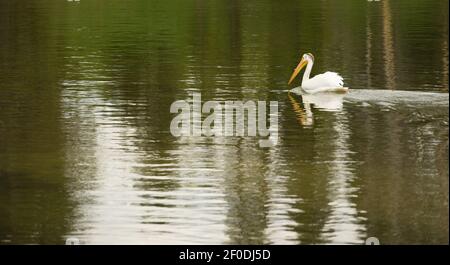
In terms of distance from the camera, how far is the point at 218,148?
80.9 feet

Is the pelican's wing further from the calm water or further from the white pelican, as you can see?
the calm water

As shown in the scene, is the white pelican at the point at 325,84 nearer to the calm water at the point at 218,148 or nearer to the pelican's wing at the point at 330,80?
the pelican's wing at the point at 330,80

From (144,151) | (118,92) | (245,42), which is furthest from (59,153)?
(245,42)

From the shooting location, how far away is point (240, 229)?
18.4 meters

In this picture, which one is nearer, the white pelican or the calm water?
the calm water

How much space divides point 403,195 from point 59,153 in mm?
6729

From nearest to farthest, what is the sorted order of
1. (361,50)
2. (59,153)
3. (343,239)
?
1. (343,239)
2. (59,153)
3. (361,50)

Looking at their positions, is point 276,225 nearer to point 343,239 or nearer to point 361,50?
point 343,239

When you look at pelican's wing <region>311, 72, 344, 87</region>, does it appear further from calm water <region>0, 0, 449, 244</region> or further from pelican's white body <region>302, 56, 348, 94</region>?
calm water <region>0, 0, 449, 244</region>

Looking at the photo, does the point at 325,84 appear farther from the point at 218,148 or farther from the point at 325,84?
the point at 218,148

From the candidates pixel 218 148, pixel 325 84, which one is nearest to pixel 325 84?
pixel 325 84

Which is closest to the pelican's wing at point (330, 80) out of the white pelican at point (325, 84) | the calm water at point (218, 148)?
the white pelican at point (325, 84)

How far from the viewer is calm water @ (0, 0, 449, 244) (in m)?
18.8

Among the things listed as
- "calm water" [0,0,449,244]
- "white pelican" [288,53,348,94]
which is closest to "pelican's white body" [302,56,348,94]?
"white pelican" [288,53,348,94]
